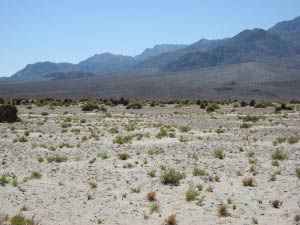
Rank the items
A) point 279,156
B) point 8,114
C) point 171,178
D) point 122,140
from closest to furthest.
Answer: point 171,178
point 279,156
point 122,140
point 8,114

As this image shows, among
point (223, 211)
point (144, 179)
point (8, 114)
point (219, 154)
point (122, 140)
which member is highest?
point (8, 114)

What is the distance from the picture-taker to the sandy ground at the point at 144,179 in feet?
37.4

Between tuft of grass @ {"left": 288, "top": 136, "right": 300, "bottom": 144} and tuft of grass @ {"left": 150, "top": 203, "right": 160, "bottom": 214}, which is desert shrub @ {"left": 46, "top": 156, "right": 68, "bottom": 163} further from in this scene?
tuft of grass @ {"left": 288, "top": 136, "right": 300, "bottom": 144}

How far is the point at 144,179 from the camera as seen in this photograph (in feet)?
48.8

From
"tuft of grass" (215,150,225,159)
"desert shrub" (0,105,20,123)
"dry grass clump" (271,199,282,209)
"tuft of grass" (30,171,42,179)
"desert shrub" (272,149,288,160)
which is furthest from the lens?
"desert shrub" (0,105,20,123)

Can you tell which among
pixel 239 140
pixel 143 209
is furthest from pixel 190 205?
pixel 239 140

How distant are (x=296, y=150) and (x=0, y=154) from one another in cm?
1138

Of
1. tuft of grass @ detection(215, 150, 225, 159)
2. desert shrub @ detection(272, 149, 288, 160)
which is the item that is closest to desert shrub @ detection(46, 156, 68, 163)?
tuft of grass @ detection(215, 150, 225, 159)

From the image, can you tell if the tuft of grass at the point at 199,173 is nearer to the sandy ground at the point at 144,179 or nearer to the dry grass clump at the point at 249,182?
the sandy ground at the point at 144,179

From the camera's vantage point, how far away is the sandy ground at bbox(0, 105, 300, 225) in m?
11.4

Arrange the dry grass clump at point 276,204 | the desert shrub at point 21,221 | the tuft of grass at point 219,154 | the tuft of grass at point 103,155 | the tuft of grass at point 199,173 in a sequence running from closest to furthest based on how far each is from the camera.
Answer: the desert shrub at point 21,221
the dry grass clump at point 276,204
the tuft of grass at point 199,173
the tuft of grass at point 219,154
the tuft of grass at point 103,155

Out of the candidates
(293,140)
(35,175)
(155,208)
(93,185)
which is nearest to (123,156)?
(35,175)

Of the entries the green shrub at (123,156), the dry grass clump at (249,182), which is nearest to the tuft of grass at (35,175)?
the green shrub at (123,156)

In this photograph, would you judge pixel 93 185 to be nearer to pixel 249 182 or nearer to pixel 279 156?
pixel 249 182
